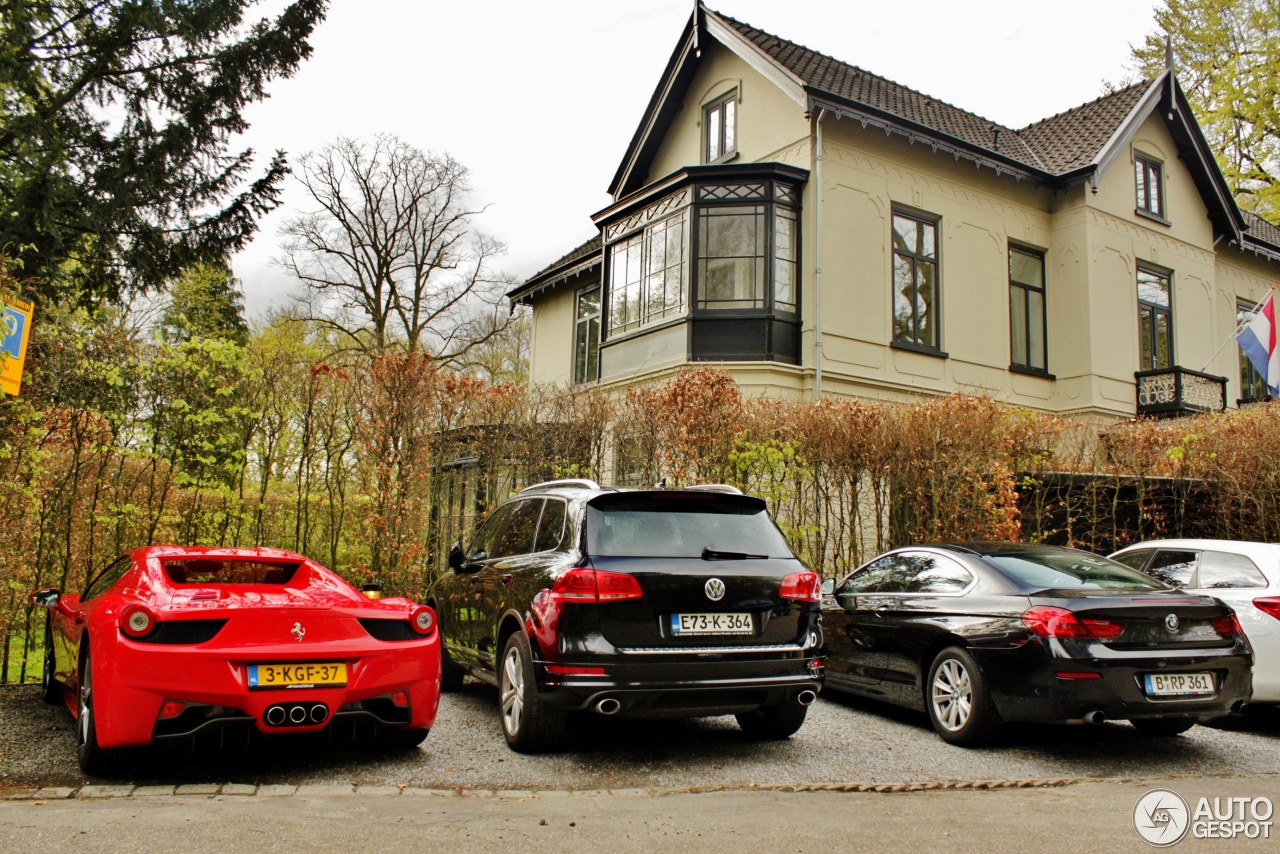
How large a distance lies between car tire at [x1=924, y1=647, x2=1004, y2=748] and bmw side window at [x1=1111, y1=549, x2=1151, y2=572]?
10.1 feet

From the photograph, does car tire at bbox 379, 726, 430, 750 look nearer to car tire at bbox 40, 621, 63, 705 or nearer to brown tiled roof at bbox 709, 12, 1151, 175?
car tire at bbox 40, 621, 63, 705

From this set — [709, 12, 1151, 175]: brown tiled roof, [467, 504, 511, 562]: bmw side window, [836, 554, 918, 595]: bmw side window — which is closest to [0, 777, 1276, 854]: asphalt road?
[467, 504, 511, 562]: bmw side window

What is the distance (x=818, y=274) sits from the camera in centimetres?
1702

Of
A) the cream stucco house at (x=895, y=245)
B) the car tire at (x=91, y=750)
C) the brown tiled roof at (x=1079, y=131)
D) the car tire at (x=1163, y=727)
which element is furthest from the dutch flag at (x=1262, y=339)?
the car tire at (x=91, y=750)

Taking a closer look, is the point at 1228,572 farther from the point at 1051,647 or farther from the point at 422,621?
the point at 422,621

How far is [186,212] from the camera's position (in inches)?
516

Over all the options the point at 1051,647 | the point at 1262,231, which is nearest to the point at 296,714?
the point at 1051,647

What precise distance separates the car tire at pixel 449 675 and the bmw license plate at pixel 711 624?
9.80 ft

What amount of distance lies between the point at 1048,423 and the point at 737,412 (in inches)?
186

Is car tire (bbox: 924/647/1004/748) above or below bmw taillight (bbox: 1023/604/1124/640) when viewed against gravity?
below

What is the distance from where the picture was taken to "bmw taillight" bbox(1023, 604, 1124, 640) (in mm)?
6180

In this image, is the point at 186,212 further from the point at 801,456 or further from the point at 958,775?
the point at 958,775

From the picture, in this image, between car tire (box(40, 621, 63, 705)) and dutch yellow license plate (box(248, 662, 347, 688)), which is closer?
dutch yellow license plate (box(248, 662, 347, 688))

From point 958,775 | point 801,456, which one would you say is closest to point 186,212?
point 801,456
